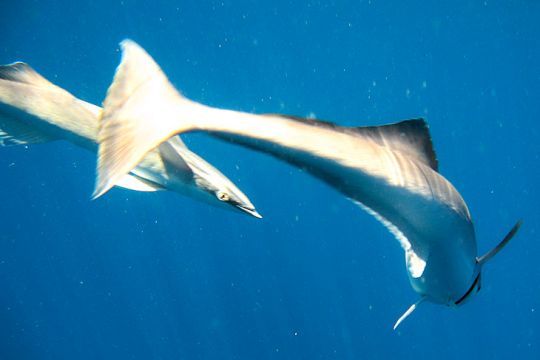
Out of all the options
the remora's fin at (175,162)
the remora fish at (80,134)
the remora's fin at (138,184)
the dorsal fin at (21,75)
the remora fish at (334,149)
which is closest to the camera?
the remora fish at (334,149)

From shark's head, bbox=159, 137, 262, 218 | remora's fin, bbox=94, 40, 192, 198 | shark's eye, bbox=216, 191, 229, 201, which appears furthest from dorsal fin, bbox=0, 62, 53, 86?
remora's fin, bbox=94, 40, 192, 198

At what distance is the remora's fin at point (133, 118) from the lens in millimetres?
1541

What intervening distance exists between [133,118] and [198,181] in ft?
5.58

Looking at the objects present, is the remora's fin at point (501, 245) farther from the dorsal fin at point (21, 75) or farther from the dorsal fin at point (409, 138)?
the dorsal fin at point (21, 75)

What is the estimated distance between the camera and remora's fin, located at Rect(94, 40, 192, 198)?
60.7 inches

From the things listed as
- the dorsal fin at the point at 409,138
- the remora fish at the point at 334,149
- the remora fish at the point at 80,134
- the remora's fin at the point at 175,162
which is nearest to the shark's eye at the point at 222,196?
the remora fish at the point at 80,134

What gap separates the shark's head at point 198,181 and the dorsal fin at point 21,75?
1549 millimetres

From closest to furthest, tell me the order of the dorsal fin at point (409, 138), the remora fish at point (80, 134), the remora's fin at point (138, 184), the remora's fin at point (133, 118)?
1. the remora's fin at point (133, 118)
2. the dorsal fin at point (409, 138)
3. the remora fish at point (80, 134)
4. the remora's fin at point (138, 184)

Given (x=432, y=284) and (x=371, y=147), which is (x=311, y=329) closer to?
(x=432, y=284)

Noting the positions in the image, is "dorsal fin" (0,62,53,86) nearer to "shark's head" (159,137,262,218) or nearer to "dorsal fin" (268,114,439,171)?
"shark's head" (159,137,262,218)

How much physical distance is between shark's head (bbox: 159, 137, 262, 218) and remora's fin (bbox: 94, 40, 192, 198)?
4.33ft

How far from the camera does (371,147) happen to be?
1622mm

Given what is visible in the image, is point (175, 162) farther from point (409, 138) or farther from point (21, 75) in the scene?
point (21, 75)

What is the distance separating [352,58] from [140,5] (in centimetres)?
787
